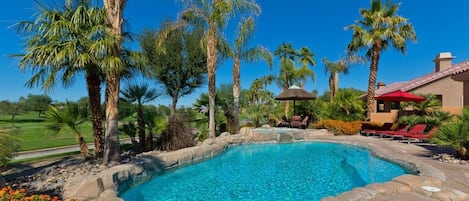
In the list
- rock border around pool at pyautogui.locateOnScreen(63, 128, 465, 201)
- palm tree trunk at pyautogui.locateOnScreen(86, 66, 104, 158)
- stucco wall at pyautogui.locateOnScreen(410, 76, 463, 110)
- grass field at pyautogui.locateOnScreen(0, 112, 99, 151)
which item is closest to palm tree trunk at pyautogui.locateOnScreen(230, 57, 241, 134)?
rock border around pool at pyautogui.locateOnScreen(63, 128, 465, 201)

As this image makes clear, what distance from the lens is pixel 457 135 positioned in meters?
7.88

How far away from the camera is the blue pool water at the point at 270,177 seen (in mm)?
6594

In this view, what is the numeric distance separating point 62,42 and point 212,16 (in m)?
6.87

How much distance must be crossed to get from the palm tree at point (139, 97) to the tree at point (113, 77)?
346cm

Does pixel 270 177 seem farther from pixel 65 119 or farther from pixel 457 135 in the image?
pixel 65 119

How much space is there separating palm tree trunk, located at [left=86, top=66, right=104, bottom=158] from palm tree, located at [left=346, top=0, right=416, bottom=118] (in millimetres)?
15473

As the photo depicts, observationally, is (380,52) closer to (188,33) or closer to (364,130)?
(364,130)

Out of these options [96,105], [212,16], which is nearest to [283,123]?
[212,16]

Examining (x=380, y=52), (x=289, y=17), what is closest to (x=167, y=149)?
(x=380, y=52)

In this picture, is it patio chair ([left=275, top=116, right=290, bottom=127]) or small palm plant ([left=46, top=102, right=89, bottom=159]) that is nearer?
small palm plant ([left=46, top=102, right=89, bottom=159])

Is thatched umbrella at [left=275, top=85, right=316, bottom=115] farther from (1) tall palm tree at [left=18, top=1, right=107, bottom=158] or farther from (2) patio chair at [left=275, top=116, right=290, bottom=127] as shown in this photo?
(1) tall palm tree at [left=18, top=1, right=107, bottom=158]

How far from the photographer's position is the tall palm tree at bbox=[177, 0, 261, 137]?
13.3m

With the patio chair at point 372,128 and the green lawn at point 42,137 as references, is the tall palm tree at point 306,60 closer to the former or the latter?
the patio chair at point 372,128

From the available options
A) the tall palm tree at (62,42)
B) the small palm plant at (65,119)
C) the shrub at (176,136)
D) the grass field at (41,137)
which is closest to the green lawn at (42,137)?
the grass field at (41,137)
